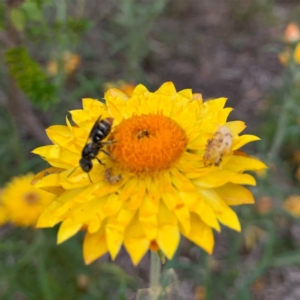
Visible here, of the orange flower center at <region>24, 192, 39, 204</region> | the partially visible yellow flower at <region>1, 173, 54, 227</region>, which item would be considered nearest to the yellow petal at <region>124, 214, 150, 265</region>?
the partially visible yellow flower at <region>1, 173, 54, 227</region>

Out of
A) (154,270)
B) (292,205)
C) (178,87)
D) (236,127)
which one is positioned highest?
(236,127)

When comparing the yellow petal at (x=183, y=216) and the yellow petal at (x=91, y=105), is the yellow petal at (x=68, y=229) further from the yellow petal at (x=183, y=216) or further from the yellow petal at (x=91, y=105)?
the yellow petal at (x=91, y=105)

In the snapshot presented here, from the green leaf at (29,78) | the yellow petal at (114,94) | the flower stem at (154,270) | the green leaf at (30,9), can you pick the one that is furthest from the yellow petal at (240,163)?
the green leaf at (30,9)

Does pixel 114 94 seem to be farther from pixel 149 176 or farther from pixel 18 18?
pixel 18 18

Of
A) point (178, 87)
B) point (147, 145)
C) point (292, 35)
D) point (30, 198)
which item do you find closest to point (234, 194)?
point (147, 145)

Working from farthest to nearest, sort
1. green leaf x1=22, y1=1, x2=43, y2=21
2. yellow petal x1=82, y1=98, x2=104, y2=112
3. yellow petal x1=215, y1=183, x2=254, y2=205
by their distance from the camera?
green leaf x1=22, y1=1, x2=43, y2=21, yellow petal x1=82, y1=98, x2=104, y2=112, yellow petal x1=215, y1=183, x2=254, y2=205

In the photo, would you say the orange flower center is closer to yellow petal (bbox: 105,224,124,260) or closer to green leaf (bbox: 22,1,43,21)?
green leaf (bbox: 22,1,43,21)
